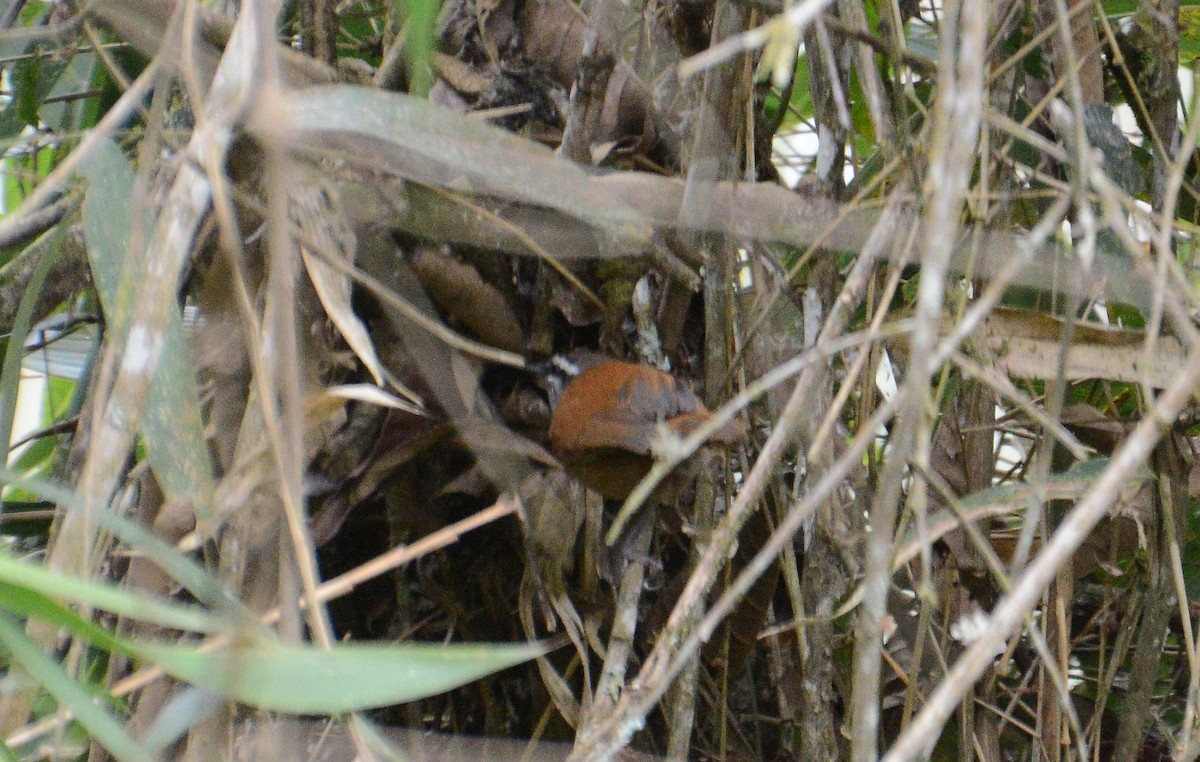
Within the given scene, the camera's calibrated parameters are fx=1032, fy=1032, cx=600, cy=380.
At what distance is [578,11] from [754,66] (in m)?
0.17

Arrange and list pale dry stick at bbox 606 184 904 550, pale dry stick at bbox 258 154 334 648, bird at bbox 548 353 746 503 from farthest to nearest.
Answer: bird at bbox 548 353 746 503 < pale dry stick at bbox 606 184 904 550 < pale dry stick at bbox 258 154 334 648

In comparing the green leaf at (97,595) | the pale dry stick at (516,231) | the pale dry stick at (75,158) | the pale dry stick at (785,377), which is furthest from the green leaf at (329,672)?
the pale dry stick at (516,231)

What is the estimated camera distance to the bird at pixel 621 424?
27.3 inches

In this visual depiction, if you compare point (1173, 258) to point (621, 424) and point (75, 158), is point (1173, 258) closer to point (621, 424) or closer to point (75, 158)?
point (621, 424)

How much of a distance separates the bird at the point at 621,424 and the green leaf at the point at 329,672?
11.5 inches

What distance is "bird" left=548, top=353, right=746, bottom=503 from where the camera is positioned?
2.27 feet

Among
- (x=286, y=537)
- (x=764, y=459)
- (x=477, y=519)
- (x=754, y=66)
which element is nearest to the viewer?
(x=286, y=537)

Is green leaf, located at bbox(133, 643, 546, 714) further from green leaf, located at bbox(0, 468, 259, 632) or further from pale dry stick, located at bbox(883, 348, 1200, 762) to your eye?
pale dry stick, located at bbox(883, 348, 1200, 762)

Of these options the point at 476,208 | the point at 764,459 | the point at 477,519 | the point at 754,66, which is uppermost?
the point at 754,66

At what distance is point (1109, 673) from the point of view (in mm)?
825

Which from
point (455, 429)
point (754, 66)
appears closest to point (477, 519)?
point (455, 429)

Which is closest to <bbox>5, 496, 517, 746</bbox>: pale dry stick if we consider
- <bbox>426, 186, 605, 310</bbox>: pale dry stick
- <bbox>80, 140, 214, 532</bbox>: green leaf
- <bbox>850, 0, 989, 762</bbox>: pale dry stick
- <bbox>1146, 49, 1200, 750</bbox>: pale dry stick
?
<bbox>80, 140, 214, 532</bbox>: green leaf

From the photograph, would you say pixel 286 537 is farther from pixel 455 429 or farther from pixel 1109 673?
pixel 1109 673

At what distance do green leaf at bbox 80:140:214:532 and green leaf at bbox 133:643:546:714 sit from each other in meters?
0.21
